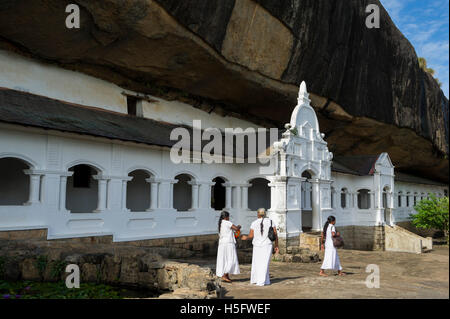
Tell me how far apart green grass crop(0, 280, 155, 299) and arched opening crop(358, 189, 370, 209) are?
20.7m

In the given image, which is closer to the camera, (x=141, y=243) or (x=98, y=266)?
(x=98, y=266)

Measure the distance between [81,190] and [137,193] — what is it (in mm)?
2419

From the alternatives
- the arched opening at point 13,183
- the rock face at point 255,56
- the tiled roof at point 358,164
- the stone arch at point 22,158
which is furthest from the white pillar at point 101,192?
the tiled roof at point 358,164

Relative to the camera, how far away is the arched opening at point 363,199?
85.0ft

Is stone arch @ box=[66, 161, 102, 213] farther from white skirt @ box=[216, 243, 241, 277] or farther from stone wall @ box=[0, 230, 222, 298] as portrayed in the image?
white skirt @ box=[216, 243, 241, 277]

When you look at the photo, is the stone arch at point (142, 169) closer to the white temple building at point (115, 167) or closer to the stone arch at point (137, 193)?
the white temple building at point (115, 167)

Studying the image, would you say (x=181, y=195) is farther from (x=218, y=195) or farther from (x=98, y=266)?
(x=98, y=266)

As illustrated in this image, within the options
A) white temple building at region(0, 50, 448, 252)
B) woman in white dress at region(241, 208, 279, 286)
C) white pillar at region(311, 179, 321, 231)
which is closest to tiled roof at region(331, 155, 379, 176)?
white temple building at region(0, 50, 448, 252)

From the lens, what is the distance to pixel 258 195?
859 inches

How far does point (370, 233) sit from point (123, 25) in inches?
690

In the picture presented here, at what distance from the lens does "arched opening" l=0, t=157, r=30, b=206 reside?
1312cm

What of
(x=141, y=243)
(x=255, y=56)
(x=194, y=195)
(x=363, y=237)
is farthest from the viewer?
(x=363, y=237)

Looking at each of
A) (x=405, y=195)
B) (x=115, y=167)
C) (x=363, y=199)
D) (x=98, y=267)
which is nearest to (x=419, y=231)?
(x=405, y=195)
